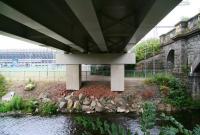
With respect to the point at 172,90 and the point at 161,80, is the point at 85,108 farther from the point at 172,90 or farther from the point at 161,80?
the point at 161,80

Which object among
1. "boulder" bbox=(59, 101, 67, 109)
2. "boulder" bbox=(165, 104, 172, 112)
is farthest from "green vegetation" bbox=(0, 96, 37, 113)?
"boulder" bbox=(165, 104, 172, 112)

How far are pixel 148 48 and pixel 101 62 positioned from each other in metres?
13.6

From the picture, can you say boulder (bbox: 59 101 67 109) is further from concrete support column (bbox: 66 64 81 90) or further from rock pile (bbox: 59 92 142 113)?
concrete support column (bbox: 66 64 81 90)

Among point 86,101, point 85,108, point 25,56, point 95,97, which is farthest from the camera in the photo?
point 25,56

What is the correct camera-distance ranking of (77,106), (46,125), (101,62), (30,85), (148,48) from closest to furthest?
(46,125), (77,106), (101,62), (30,85), (148,48)

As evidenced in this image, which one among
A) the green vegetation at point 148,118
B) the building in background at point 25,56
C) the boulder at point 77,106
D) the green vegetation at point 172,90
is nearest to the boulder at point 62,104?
the boulder at point 77,106

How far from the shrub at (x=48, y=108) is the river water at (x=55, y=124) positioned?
1.51 meters

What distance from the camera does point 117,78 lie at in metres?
30.6

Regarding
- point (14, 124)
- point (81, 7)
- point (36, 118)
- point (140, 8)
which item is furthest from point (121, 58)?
point (81, 7)

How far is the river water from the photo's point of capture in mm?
19712

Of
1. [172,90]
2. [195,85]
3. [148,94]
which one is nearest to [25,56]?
[148,94]

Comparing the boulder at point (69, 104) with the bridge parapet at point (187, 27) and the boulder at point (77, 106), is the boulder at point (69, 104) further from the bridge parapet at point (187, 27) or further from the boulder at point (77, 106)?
the bridge parapet at point (187, 27)

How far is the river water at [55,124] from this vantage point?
776 inches

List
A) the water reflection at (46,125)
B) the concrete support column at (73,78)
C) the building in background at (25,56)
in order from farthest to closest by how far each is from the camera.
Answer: the building in background at (25,56)
the concrete support column at (73,78)
the water reflection at (46,125)
